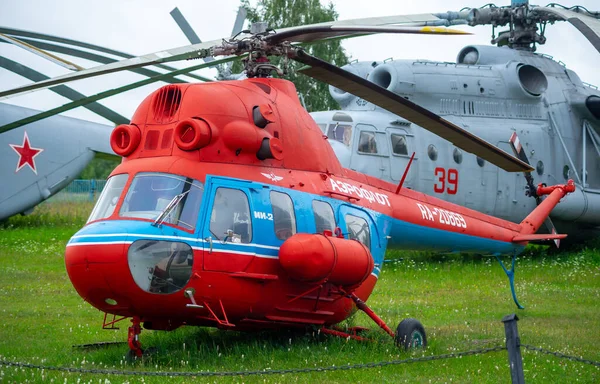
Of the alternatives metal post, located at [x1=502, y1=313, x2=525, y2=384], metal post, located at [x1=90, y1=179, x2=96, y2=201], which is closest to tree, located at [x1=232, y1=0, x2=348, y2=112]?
metal post, located at [x1=90, y1=179, x2=96, y2=201]

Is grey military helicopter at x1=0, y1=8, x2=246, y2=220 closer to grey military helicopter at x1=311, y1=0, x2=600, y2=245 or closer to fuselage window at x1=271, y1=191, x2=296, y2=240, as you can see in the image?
grey military helicopter at x1=311, y1=0, x2=600, y2=245

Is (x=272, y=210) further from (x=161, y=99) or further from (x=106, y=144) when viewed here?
(x=106, y=144)

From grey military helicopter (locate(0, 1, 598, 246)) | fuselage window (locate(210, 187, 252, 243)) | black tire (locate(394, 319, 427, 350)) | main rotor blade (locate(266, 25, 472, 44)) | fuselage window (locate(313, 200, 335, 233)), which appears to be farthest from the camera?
grey military helicopter (locate(0, 1, 598, 246))

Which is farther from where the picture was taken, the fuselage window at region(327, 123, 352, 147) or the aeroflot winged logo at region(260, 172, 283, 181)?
the fuselage window at region(327, 123, 352, 147)

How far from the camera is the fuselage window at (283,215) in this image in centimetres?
853

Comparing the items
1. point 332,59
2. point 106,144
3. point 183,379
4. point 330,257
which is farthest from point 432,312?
point 332,59

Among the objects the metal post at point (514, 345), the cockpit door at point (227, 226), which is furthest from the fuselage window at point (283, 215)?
the metal post at point (514, 345)

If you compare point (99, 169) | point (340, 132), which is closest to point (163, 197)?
point (340, 132)

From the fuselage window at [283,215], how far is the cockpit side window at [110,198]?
1.58 meters

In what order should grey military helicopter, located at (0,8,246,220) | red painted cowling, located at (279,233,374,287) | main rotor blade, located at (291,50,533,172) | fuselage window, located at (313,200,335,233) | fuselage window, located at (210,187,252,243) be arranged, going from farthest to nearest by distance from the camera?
grey military helicopter, located at (0,8,246,220)
fuselage window, located at (313,200,335,233)
main rotor blade, located at (291,50,533,172)
red painted cowling, located at (279,233,374,287)
fuselage window, located at (210,187,252,243)

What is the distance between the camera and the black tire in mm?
9234

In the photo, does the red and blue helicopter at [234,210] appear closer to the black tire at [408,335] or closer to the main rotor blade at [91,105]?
the black tire at [408,335]

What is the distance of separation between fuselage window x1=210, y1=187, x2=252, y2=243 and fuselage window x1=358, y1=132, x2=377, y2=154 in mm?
8116

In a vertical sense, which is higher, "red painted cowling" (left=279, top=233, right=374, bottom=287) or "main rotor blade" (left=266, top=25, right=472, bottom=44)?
"main rotor blade" (left=266, top=25, right=472, bottom=44)
